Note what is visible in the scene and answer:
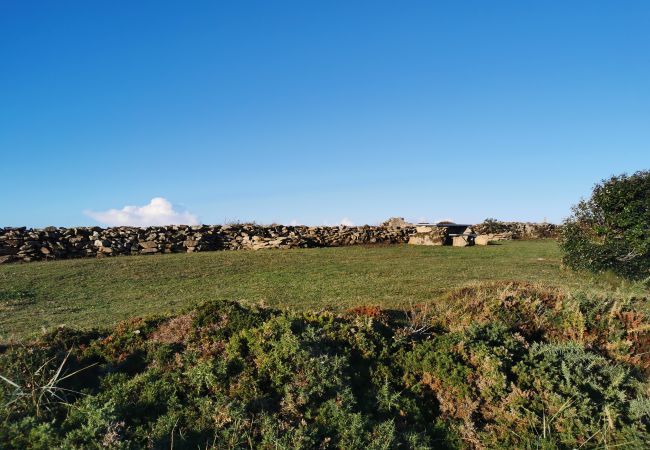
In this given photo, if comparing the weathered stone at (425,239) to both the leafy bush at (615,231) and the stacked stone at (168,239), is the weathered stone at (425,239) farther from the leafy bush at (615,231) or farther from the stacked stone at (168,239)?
the leafy bush at (615,231)

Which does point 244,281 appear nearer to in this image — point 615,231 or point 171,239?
point 171,239

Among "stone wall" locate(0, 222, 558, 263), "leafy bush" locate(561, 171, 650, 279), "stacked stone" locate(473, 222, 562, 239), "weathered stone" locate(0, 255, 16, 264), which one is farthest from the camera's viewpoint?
"stacked stone" locate(473, 222, 562, 239)

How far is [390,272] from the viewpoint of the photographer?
15.0m

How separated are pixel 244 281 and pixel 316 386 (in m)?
9.43

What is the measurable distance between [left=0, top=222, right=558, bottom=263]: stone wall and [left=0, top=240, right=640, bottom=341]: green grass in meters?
2.57

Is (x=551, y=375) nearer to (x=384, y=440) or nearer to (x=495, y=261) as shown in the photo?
(x=384, y=440)

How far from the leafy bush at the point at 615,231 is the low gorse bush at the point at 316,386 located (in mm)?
8928

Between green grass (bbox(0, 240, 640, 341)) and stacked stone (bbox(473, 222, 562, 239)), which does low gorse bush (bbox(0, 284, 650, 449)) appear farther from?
stacked stone (bbox(473, 222, 562, 239))

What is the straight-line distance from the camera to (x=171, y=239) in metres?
22.8

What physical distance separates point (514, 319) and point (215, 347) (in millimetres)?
4371

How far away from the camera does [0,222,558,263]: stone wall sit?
19.9 meters

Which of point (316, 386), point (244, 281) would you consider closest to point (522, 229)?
point (244, 281)

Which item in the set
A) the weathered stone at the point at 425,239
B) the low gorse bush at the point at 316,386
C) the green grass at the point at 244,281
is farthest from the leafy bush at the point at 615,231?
the weathered stone at the point at 425,239

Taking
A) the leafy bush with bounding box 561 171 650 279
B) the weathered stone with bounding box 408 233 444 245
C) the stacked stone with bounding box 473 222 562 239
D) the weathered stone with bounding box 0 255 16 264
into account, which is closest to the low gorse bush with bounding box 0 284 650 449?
the leafy bush with bounding box 561 171 650 279
